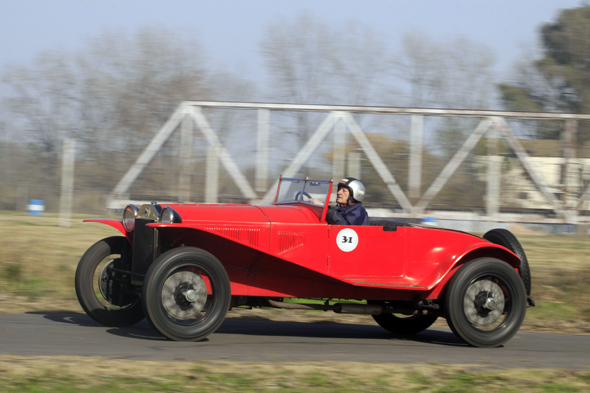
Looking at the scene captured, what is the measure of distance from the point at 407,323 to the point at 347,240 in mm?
1811

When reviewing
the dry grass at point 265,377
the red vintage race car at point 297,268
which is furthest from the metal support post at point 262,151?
the dry grass at point 265,377

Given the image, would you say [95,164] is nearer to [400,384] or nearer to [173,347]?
[173,347]

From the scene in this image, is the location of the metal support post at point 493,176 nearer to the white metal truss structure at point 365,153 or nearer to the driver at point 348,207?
the white metal truss structure at point 365,153

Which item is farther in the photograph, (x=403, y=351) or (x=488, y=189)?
(x=488, y=189)

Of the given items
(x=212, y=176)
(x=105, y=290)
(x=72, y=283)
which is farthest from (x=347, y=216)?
(x=212, y=176)

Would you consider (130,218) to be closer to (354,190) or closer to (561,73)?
(354,190)

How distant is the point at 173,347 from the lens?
5.52m

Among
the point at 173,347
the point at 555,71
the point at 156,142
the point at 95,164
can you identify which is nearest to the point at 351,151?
the point at 156,142

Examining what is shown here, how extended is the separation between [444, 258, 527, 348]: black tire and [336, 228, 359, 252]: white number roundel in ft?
3.48

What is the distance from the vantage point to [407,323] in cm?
751

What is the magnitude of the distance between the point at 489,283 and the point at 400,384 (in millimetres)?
2318

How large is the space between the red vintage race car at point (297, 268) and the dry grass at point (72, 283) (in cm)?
165

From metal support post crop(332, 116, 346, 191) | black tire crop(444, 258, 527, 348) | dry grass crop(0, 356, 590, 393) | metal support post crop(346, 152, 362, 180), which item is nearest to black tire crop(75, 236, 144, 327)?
dry grass crop(0, 356, 590, 393)

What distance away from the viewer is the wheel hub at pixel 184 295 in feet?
18.7
